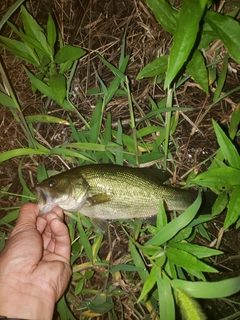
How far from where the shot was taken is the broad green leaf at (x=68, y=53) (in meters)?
2.99

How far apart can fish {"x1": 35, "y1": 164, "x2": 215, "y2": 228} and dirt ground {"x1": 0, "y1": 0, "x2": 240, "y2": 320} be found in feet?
1.61

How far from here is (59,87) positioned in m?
2.99

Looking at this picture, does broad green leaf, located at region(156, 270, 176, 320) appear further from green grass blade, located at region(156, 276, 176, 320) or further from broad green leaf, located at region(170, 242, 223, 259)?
broad green leaf, located at region(170, 242, 223, 259)

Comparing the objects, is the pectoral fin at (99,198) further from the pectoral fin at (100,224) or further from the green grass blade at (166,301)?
the green grass blade at (166,301)

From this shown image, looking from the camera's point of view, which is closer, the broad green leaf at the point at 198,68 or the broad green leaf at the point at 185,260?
the broad green leaf at the point at 185,260

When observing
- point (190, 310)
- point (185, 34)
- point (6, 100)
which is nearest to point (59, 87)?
point (6, 100)

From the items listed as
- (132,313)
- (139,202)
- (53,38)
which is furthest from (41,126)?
(132,313)

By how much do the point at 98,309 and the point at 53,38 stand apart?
294cm

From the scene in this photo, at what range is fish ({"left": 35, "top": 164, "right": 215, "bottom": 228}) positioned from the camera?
9.27 feet

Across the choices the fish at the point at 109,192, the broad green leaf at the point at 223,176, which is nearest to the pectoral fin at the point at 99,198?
the fish at the point at 109,192

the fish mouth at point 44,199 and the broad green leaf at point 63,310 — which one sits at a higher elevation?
the fish mouth at point 44,199

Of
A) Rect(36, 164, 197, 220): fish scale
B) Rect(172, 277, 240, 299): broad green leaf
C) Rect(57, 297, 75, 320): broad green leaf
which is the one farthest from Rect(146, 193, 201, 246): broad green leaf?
Rect(57, 297, 75, 320): broad green leaf

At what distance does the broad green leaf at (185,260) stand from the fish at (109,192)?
0.60 meters

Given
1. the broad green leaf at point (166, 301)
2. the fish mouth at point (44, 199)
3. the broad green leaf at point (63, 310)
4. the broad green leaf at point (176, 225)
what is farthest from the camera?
the broad green leaf at point (63, 310)
